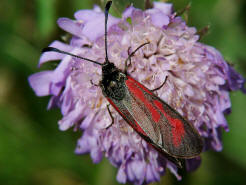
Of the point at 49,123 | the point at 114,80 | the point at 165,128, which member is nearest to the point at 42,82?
the point at 114,80

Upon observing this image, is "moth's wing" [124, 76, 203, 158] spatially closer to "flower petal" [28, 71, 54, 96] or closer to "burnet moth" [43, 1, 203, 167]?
"burnet moth" [43, 1, 203, 167]

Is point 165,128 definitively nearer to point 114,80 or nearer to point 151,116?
point 151,116

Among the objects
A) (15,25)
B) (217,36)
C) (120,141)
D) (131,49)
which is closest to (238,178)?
(217,36)

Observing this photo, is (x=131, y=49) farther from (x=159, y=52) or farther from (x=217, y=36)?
(x=217, y=36)

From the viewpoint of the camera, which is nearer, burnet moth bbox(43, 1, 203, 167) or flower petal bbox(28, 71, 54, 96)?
burnet moth bbox(43, 1, 203, 167)

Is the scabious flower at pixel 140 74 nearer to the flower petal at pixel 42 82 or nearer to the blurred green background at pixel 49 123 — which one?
the flower petal at pixel 42 82

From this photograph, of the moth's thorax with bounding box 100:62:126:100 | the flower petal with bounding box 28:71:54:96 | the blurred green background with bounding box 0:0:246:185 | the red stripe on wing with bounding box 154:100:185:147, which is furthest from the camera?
the blurred green background with bounding box 0:0:246:185

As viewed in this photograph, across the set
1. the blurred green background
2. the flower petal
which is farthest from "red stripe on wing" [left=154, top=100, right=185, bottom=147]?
the blurred green background

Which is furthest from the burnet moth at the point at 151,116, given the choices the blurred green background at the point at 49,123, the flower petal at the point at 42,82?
the blurred green background at the point at 49,123
